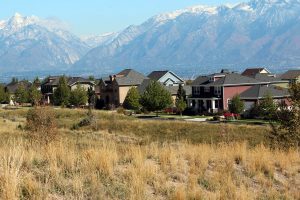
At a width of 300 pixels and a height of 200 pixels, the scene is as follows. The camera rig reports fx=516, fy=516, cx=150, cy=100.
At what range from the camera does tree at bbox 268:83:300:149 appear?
18052 millimetres

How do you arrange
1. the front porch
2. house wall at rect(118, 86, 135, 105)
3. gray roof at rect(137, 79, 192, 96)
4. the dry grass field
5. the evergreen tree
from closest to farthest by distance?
the dry grass field < the front porch < gray roof at rect(137, 79, 192, 96) < house wall at rect(118, 86, 135, 105) < the evergreen tree

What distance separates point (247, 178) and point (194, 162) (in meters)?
1.21

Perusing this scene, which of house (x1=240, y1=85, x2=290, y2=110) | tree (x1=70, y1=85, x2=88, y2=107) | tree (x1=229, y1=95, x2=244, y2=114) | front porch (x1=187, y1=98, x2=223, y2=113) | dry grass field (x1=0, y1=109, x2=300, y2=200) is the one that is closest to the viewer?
dry grass field (x1=0, y1=109, x2=300, y2=200)

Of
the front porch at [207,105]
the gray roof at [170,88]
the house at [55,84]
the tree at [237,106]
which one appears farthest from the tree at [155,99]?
the house at [55,84]

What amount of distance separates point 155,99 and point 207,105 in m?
8.55

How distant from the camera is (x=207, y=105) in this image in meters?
79.1

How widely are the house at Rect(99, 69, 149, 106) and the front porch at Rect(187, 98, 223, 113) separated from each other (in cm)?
1955

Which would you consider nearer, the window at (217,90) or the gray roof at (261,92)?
the gray roof at (261,92)

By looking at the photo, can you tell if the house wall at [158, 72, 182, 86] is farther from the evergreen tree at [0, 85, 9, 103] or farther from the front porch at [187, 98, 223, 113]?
the evergreen tree at [0, 85, 9, 103]

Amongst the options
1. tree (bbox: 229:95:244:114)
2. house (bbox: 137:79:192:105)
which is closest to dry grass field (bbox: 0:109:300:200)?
tree (bbox: 229:95:244:114)

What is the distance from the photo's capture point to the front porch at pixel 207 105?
77438 mm

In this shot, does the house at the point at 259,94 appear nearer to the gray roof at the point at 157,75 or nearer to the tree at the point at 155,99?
the tree at the point at 155,99

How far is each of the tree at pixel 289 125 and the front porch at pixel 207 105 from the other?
5473 cm

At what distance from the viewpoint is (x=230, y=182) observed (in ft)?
31.0
